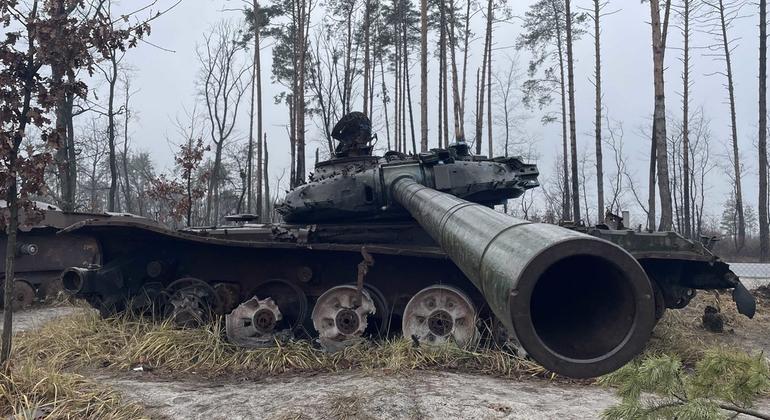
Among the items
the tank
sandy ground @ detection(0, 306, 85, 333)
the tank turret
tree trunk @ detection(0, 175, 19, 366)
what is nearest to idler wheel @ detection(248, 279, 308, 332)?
the tank turret

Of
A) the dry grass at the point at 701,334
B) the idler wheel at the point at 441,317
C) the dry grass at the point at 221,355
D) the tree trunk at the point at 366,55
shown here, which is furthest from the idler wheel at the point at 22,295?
the tree trunk at the point at 366,55

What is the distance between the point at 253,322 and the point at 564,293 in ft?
19.8

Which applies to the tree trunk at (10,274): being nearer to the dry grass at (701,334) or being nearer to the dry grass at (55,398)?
the dry grass at (55,398)

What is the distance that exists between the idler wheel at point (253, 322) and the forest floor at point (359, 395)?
36.7 inches

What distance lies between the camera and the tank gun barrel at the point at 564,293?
1577 millimetres

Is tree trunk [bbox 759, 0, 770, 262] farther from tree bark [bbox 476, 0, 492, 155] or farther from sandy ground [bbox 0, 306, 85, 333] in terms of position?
sandy ground [bbox 0, 306, 85, 333]

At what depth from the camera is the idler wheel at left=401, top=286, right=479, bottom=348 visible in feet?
23.5

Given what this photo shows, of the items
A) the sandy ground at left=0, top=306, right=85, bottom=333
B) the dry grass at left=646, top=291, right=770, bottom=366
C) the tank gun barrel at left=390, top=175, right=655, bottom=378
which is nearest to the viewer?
the tank gun barrel at left=390, top=175, right=655, bottom=378

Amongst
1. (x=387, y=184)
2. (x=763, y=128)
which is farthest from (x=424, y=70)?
(x=763, y=128)

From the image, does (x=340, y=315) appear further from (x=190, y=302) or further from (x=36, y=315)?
(x=36, y=315)

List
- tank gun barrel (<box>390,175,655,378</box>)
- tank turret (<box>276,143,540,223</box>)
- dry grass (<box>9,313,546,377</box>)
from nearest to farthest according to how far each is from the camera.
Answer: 1. tank gun barrel (<box>390,175,655,378</box>)
2. dry grass (<box>9,313,546,377</box>)
3. tank turret (<box>276,143,540,223</box>)

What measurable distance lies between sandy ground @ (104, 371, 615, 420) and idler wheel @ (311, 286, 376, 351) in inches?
39.9

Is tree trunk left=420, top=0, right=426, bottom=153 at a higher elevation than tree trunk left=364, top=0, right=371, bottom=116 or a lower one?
lower

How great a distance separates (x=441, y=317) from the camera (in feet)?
23.8
